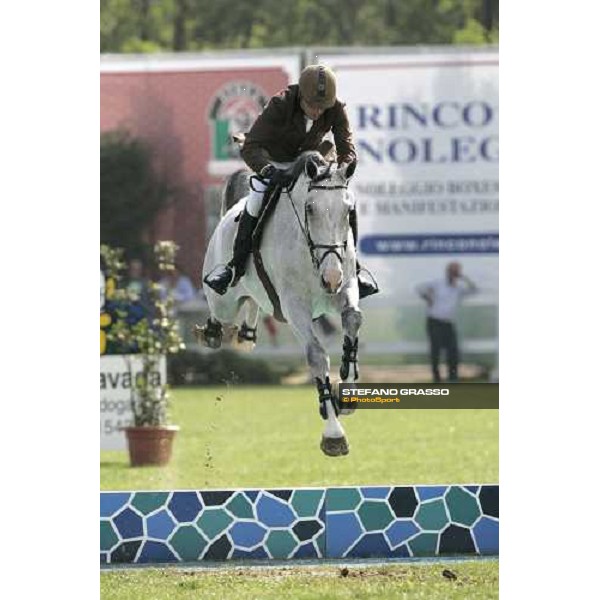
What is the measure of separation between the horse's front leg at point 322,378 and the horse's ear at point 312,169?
0.67 meters

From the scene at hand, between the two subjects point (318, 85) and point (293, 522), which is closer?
point (318, 85)

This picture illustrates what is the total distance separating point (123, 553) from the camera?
9211mm

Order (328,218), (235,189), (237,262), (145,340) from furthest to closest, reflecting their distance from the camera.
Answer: (145,340) → (235,189) → (237,262) → (328,218)

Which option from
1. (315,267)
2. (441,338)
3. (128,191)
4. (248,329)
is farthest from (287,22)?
(315,267)

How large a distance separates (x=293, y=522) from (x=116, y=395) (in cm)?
459

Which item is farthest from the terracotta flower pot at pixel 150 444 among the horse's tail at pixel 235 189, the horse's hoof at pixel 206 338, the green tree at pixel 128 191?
the green tree at pixel 128 191

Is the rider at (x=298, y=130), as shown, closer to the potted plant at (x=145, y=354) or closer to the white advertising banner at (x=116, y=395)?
the potted plant at (x=145, y=354)

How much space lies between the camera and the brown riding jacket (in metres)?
7.47

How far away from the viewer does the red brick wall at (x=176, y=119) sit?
21.5 m

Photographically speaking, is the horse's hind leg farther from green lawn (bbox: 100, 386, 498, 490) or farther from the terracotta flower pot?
the terracotta flower pot

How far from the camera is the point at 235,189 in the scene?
336 inches

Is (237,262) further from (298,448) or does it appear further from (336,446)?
(298,448)

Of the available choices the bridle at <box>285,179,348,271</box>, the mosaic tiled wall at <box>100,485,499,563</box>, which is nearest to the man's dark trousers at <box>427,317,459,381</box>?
the mosaic tiled wall at <box>100,485,499,563</box>
